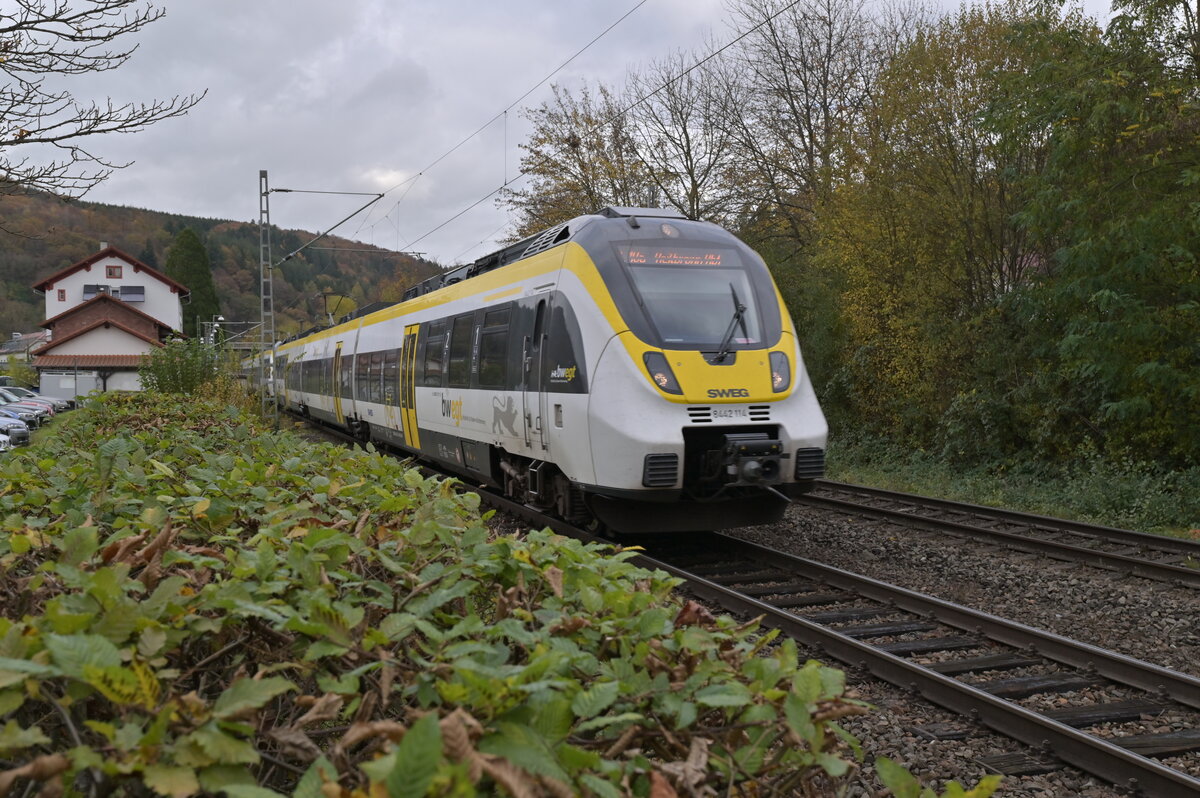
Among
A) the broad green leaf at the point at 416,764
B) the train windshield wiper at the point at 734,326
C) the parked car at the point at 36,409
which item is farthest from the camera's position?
the parked car at the point at 36,409

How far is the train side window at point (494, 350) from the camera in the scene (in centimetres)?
1095

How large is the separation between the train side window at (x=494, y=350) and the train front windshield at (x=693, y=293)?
225 centimetres

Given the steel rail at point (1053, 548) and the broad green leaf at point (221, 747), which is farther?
the steel rail at point (1053, 548)

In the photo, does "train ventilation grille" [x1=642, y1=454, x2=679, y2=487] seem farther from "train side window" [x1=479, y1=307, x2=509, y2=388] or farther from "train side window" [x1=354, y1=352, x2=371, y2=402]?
"train side window" [x1=354, y1=352, x2=371, y2=402]

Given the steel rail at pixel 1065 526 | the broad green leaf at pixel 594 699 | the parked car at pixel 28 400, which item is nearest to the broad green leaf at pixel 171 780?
the broad green leaf at pixel 594 699

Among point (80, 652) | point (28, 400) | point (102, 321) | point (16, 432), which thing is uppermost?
point (102, 321)

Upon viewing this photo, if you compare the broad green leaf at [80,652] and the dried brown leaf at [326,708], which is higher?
the broad green leaf at [80,652]

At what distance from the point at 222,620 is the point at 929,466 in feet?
56.1

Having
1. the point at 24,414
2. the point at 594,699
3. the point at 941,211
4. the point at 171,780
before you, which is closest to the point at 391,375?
the point at 941,211

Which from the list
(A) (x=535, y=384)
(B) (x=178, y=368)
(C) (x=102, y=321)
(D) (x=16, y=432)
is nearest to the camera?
(A) (x=535, y=384)

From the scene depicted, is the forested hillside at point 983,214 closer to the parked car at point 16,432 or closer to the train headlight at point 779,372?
the train headlight at point 779,372

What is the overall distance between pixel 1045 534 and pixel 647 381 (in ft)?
18.3

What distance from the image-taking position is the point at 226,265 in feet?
327

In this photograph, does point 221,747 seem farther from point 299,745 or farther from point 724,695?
point 724,695
